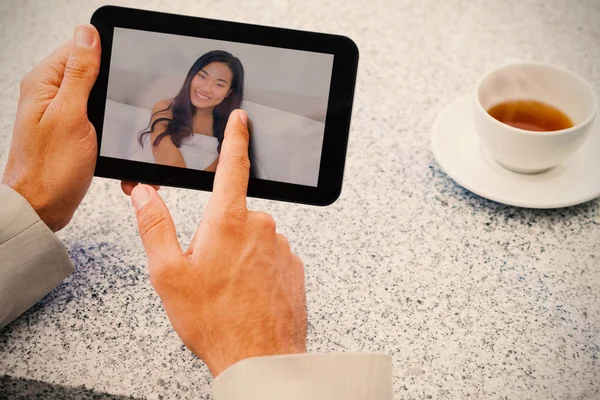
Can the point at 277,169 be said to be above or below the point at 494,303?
above

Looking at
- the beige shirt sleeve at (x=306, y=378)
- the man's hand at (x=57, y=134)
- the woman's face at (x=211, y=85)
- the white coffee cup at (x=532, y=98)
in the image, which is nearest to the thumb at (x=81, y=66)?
the man's hand at (x=57, y=134)

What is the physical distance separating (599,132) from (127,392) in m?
0.66

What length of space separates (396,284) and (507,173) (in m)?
0.22

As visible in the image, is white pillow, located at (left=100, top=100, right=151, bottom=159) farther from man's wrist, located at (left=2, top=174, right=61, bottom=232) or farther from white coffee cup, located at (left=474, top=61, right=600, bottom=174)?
white coffee cup, located at (left=474, top=61, right=600, bottom=174)

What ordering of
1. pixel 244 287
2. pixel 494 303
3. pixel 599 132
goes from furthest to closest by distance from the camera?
pixel 599 132, pixel 494 303, pixel 244 287

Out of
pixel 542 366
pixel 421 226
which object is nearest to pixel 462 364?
pixel 542 366

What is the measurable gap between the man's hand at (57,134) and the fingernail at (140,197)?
92mm

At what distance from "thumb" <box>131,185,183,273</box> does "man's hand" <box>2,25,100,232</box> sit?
11 cm

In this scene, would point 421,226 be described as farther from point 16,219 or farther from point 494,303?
point 16,219

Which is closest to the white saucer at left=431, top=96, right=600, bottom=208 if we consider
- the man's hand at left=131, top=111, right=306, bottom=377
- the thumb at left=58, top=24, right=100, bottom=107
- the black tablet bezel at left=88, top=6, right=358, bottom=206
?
the black tablet bezel at left=88, top=6, right=358, bottom=206

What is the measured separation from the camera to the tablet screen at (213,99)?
0.61 m

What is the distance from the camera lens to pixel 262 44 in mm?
609

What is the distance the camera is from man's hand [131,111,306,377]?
516 millimetres

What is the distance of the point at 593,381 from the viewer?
572mm
